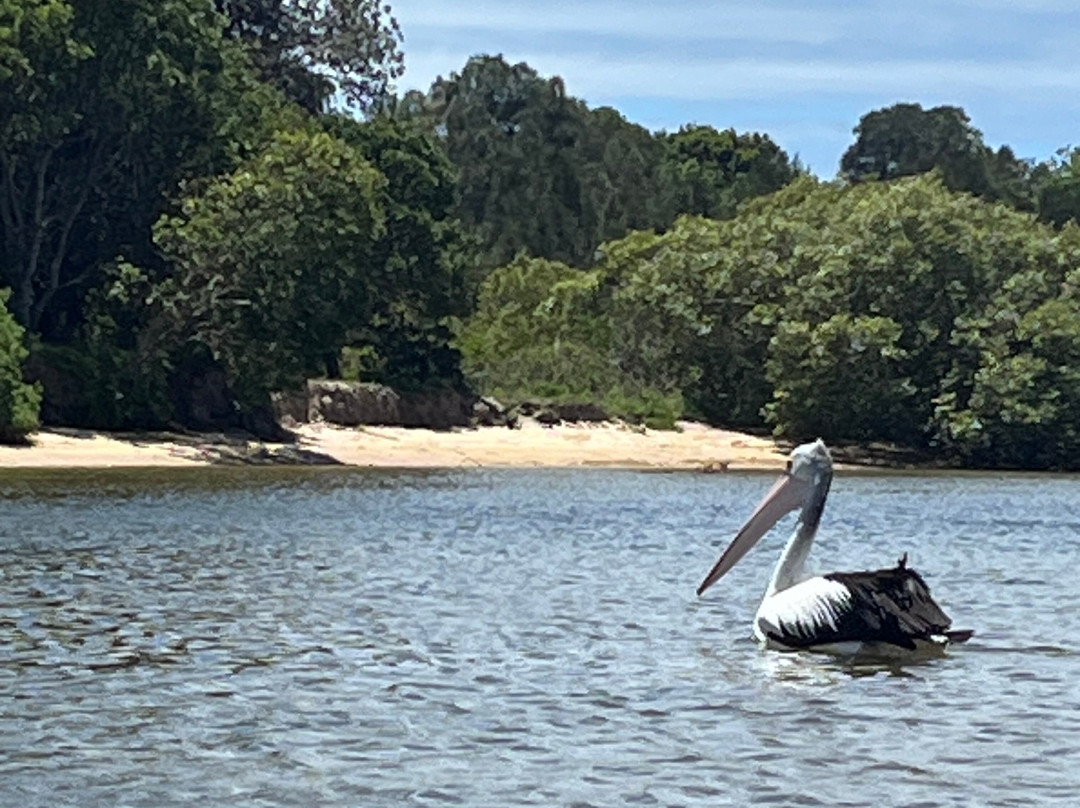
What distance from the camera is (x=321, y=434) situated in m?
58.9

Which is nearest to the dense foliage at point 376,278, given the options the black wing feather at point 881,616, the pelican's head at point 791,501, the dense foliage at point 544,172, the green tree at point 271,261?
the green tree at point 271,261

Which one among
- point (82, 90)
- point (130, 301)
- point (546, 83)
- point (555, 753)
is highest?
point (546, 83)

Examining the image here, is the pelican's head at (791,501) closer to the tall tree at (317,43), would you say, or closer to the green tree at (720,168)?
the tall tree at (317,43)

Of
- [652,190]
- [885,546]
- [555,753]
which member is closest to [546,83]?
[652,190]

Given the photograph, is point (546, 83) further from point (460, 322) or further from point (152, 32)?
point (152, 32)

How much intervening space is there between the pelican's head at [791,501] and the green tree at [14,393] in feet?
103

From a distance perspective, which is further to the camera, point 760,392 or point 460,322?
point 460,322

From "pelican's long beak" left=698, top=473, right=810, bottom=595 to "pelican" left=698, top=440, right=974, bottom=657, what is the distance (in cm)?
3

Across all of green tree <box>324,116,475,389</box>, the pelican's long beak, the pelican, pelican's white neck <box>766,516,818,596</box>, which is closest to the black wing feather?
the pelican

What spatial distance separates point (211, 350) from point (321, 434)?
4512 mm

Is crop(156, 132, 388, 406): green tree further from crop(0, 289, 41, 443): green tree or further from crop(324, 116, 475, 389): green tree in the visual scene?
crop(324, 116, 475, 389): green tree

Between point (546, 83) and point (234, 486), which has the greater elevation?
point (546, 83)

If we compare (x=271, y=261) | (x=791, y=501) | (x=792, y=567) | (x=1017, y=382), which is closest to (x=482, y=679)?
(x=792, y=567)

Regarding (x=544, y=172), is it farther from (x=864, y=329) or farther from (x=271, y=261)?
(x=271, y=261)
